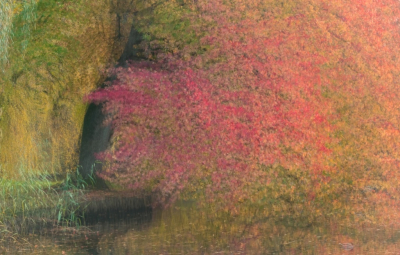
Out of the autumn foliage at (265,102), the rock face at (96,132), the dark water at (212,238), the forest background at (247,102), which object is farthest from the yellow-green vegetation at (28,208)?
the rock face at (96,132)

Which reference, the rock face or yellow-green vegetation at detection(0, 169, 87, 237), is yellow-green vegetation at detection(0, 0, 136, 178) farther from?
yellow-green vegetation at detection(0, 169, 87, 237)

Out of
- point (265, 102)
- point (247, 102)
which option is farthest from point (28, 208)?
point (265, 102)

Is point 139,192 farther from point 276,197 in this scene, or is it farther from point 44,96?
point 44,96

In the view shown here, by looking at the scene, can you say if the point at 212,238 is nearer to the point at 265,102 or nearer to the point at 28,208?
the point at 265,102

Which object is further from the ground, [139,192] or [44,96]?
[44,96]

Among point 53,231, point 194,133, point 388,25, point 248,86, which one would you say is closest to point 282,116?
point 248,86
